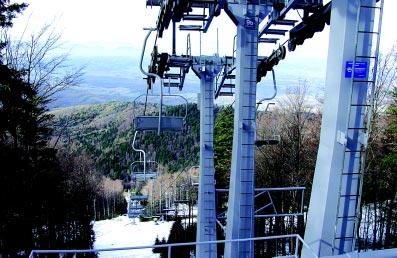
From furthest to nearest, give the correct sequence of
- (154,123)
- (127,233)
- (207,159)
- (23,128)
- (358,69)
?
(127,233) < (23,128) < (207,159) < (154,123) < (358,69)

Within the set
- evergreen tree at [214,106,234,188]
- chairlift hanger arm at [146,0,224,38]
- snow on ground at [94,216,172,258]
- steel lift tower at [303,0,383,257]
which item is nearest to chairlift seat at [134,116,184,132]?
chairlift hanger arm at [146,0,224,38]

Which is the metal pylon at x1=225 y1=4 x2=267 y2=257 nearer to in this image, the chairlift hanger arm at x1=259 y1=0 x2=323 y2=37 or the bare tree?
the chairlift hanger arm at x1=259 y1=0 x2=323 y2=37

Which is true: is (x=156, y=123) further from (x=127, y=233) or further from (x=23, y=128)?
(x=127, y=233)

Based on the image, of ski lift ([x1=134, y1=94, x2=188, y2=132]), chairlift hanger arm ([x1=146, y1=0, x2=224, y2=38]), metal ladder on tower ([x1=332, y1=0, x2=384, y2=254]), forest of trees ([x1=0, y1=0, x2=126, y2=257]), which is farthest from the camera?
forest of trees ([x1=0, y1=0, x2=126, y2=257])

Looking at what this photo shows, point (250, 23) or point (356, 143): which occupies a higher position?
point (250, 23)

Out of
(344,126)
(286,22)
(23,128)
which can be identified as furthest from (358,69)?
(23,128)

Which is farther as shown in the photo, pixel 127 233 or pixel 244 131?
pixel 127 233

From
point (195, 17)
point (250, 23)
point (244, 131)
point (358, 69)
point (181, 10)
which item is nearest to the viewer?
point (358, 69)

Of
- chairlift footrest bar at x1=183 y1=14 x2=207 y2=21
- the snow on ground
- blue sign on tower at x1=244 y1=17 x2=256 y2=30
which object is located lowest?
the snow on ground
